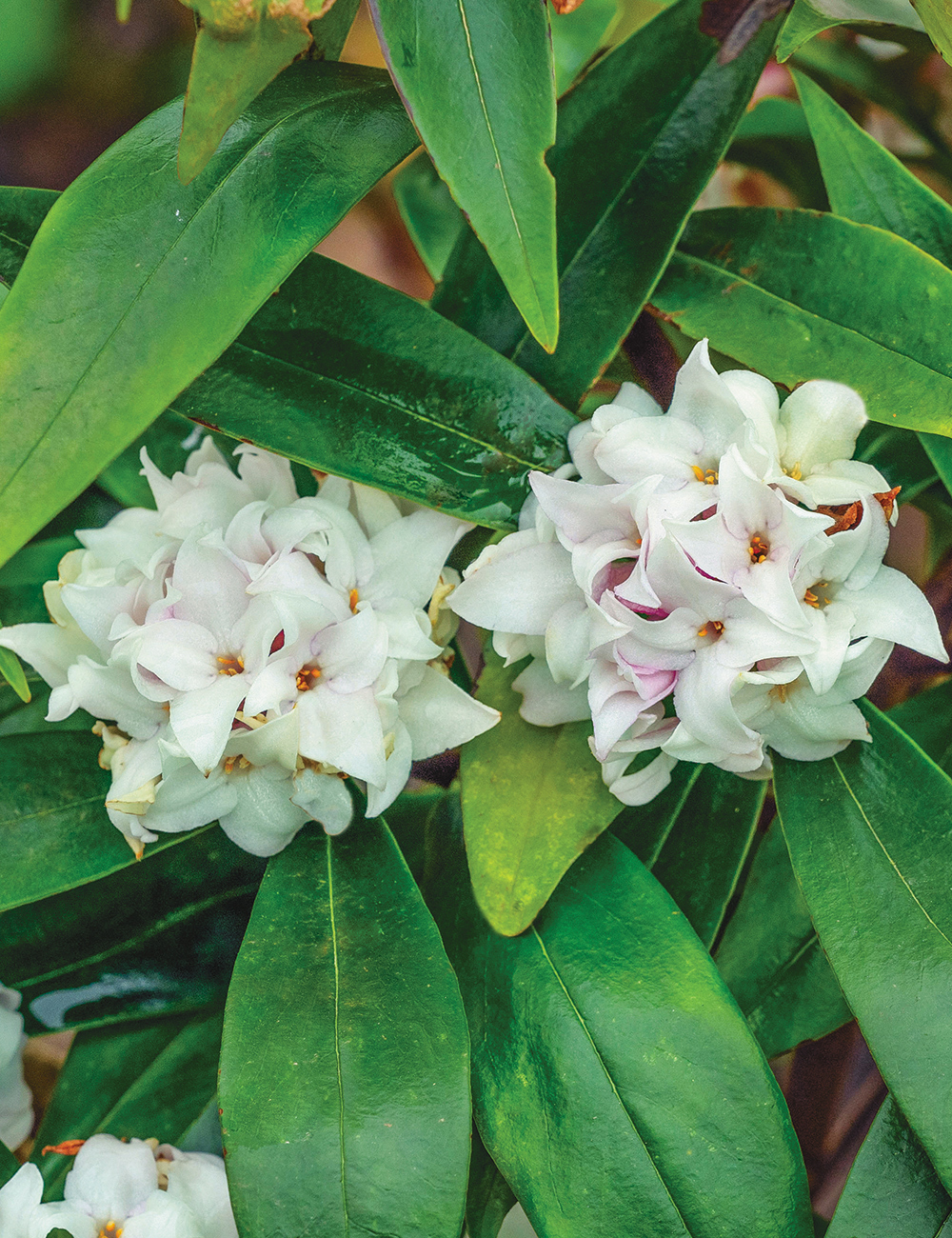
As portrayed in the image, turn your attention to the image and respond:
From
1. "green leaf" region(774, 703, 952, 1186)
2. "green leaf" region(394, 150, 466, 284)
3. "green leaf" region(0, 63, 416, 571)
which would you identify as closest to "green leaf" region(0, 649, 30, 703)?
"green leaf" region(0, 63, 416, 571)

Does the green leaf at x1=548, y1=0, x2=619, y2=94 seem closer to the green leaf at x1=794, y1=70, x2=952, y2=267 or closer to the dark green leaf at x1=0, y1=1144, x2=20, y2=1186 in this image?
the green leaf at x1=794, y1=70, x2=952, y2=267

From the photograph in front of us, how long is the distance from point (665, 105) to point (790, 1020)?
19.7 inches

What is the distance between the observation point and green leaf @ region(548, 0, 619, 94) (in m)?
0.75

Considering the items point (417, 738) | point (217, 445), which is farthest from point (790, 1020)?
point (217, 445)

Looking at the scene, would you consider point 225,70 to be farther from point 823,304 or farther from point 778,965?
point 778,965

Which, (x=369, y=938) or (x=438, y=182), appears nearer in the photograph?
(x=369, y=938)

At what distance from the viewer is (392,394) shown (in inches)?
19.9

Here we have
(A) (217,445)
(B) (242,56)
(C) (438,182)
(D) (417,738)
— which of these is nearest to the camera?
(B) (242,56)

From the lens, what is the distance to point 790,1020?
0.61 meters

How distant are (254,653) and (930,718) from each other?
40 centimetres

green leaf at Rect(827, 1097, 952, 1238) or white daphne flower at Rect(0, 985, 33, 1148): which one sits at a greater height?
green leaf at Rect(827, 1097, 952, 1238)

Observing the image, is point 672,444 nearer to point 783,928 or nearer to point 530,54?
point 530,54

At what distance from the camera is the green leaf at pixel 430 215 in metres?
0.81

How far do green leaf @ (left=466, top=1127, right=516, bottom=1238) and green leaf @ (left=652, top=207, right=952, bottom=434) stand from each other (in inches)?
16.5
